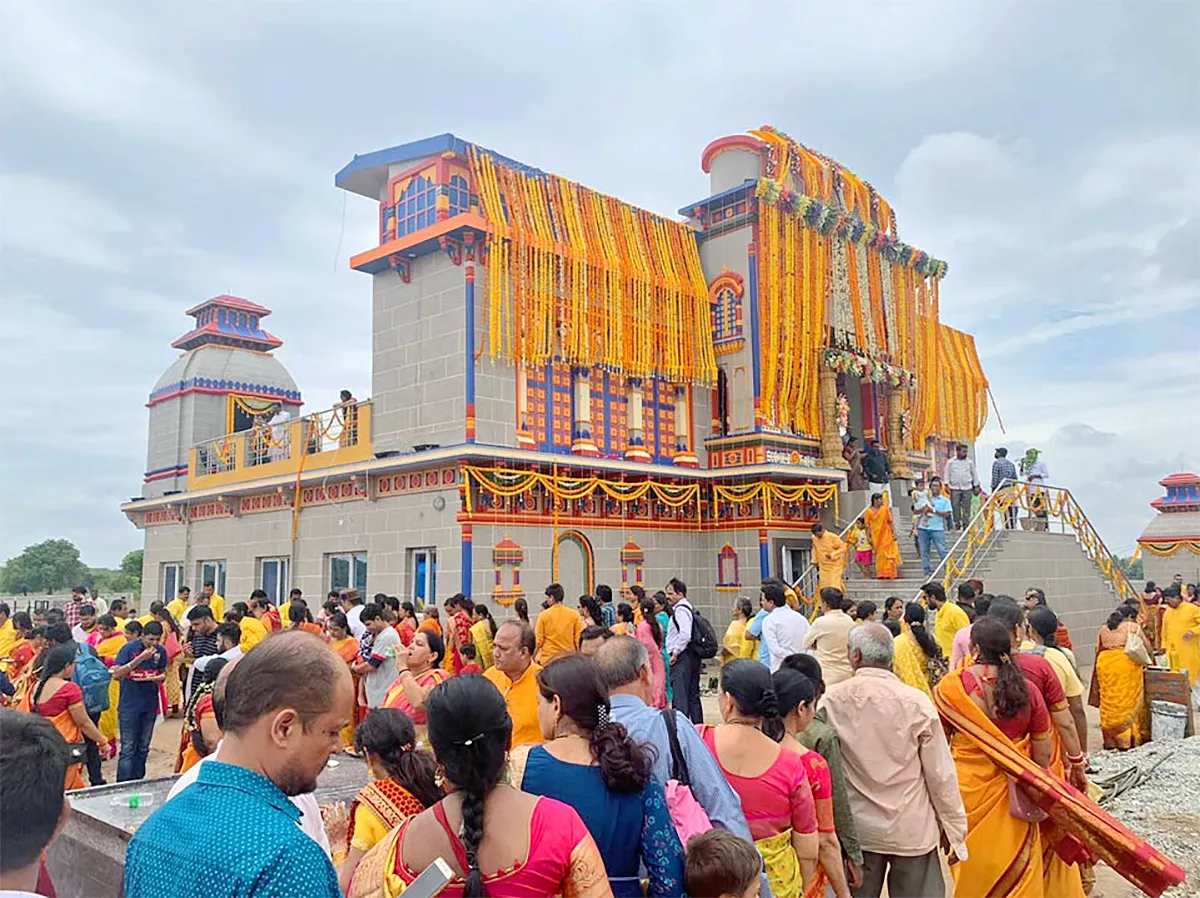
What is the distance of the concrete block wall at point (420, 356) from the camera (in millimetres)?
14156

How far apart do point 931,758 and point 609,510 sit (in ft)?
38.6

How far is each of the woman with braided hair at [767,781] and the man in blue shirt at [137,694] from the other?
638 centimetres

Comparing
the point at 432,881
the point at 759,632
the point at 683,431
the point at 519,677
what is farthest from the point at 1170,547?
the point at 432,881

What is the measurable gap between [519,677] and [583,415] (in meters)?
10.5

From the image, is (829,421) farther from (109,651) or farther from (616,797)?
(616,797)

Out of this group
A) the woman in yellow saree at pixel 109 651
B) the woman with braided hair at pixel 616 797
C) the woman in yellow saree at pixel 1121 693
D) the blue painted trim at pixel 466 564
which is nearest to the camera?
the woman with braided hair at pixel 616 797

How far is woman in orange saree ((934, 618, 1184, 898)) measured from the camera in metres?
4.23

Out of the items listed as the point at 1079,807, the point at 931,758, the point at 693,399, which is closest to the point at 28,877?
the point at 931,758

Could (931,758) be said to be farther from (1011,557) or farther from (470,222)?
(1011,557)

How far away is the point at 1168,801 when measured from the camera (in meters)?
7.22

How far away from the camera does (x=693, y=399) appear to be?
17.1 metres

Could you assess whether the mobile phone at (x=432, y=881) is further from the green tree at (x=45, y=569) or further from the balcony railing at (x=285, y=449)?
the green tree at (x=45, y=569)

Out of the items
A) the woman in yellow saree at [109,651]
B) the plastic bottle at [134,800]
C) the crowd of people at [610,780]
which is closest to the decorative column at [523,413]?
the woman in yellow saree at [109,651]

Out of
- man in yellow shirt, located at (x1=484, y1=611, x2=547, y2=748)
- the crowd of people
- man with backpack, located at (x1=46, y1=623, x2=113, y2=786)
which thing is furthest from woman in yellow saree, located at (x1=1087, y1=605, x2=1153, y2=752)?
man with backpack, located at (x1=46, y1=623, x2=113, y2=786)
